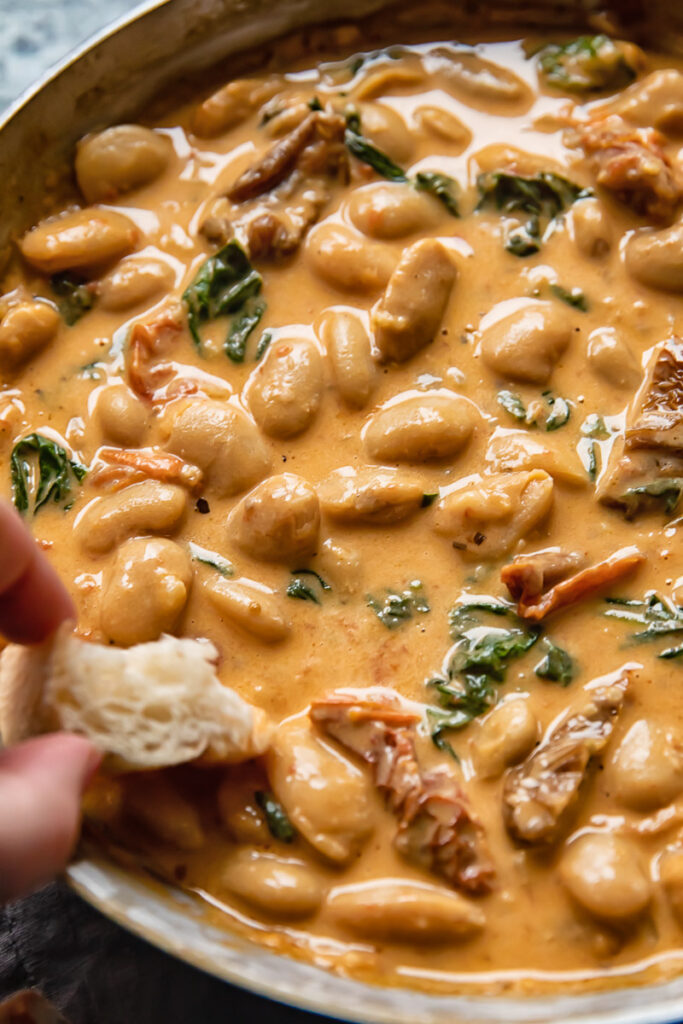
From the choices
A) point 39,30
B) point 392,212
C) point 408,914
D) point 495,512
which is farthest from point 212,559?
point 39,30

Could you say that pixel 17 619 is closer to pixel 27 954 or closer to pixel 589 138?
pixel 27 954

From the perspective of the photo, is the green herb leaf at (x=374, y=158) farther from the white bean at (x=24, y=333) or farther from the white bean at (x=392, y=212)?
the white bean at (x=24, y=333)

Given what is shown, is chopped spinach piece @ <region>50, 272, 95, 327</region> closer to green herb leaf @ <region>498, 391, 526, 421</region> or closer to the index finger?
the index finger

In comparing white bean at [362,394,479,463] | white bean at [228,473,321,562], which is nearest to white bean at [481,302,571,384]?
white bean at [362,394,479,463]

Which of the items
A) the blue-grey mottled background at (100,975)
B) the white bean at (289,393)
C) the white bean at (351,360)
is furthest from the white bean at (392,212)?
the blue-grey mottled background at (100,975)

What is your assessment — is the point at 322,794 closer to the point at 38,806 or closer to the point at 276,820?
the point at 276,820

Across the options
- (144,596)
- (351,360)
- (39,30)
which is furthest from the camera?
(39,30)
